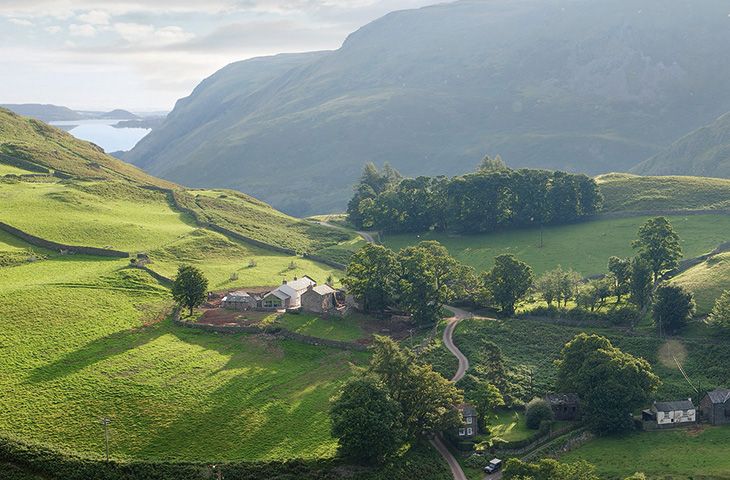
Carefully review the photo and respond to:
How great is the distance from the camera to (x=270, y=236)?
134 m

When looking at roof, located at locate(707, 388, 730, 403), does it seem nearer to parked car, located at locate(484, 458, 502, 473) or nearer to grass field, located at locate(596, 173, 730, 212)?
parked car, located at locate(484, 458, 502, 473)

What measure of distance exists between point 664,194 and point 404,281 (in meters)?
76.7

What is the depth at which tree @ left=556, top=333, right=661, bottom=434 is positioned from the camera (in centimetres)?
6731

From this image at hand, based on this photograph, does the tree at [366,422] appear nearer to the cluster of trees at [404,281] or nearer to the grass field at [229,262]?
the cluster of trees at [404,281]

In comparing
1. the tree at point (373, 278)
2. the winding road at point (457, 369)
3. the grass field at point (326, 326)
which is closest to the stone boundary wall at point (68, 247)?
the grass field at point (326, 326)

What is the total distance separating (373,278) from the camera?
304 feet

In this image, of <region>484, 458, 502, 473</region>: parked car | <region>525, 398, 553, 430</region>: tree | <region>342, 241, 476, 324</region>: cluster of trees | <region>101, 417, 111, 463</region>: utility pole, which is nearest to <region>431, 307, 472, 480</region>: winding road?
<region>484, 458, 502, 473</region>: parked car

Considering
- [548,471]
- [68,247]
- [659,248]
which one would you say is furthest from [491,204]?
[548,471]

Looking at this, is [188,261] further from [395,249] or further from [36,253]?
[395,249]

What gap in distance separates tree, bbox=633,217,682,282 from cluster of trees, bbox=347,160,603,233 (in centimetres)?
3734

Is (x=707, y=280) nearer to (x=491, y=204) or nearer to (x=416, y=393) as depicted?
(x=416, y=393)

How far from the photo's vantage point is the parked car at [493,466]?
6091cm

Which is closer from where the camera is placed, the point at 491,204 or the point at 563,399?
the point at 563,399

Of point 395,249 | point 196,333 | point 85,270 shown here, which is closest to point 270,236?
point 395,249
